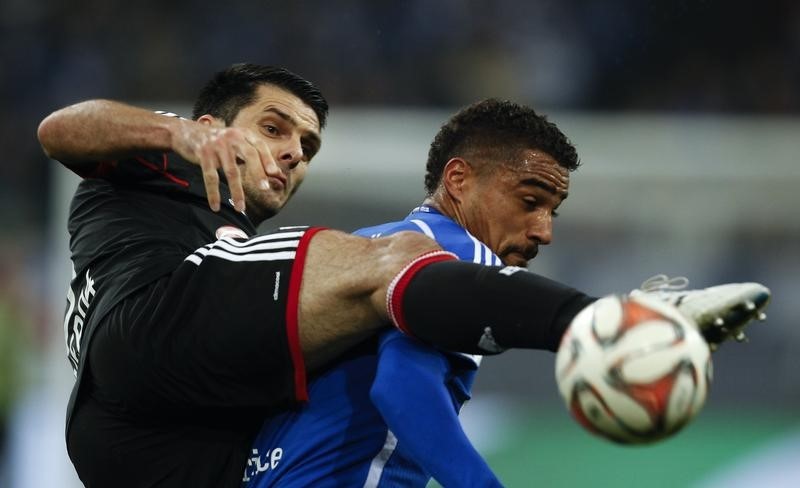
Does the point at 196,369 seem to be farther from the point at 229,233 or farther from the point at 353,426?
the point at 229,233

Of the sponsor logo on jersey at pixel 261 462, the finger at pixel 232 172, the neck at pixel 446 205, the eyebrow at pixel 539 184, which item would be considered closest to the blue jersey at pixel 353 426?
the sponsor logo on jersey at pixel 261 462

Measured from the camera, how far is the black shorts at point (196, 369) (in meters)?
3.10

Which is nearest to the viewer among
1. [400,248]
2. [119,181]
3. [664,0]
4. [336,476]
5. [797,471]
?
[400,248]

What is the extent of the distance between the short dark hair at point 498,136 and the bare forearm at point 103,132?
79cm

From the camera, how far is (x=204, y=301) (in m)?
3.17

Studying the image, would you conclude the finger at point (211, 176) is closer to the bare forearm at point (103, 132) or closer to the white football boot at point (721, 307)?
the bare forearm at point (103, 132)

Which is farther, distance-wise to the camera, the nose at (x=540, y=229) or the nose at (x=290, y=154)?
the nose at (x=290, y=154)

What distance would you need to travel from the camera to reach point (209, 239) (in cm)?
375

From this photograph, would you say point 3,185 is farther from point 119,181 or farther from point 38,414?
point 119,181

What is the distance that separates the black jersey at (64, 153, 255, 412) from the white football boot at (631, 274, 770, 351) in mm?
1360

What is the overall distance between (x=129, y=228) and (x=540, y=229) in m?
1.11

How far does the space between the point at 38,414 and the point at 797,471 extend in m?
4.57

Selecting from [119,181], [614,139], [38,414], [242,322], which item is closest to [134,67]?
[38,414]

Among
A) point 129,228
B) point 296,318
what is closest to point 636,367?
point 296,318
